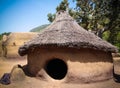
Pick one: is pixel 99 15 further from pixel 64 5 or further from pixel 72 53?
pixel 72 53

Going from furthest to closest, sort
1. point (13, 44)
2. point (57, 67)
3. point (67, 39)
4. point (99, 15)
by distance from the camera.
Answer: point (13, 44)
point (99, 15)
point (57, 67)
point (67, 39)

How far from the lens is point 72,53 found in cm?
946

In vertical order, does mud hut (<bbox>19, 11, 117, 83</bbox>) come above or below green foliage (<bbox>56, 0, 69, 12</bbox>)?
below

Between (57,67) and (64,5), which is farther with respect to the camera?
(64,5)

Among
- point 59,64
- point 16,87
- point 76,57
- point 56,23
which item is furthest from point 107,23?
point 16,87

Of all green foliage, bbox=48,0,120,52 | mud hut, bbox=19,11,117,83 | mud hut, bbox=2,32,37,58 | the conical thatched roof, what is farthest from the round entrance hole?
mud hut, bbox=2,32,37,58

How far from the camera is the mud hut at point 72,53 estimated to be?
940 cm

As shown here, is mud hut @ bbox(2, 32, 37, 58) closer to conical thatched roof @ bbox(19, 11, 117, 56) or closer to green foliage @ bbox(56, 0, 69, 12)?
green foliage @ bbox(56, 0, 69, 12)

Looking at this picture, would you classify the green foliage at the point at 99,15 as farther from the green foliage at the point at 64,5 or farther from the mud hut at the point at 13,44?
the mud hut at the point at 13,44

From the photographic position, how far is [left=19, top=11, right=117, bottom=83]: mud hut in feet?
30.8

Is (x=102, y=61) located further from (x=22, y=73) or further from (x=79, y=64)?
(x=22, y=73)

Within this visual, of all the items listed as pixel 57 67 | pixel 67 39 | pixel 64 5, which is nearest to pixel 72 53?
pixel 67 39

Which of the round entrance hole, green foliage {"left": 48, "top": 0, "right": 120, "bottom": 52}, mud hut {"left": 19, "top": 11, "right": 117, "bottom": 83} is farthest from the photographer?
green foliage {"left": 48, "top": 0, "right": 120, "bottom": 52}

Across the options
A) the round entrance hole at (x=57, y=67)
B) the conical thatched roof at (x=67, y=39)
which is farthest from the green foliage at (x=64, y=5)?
the conical thatched roof at (x=67, y=39)
